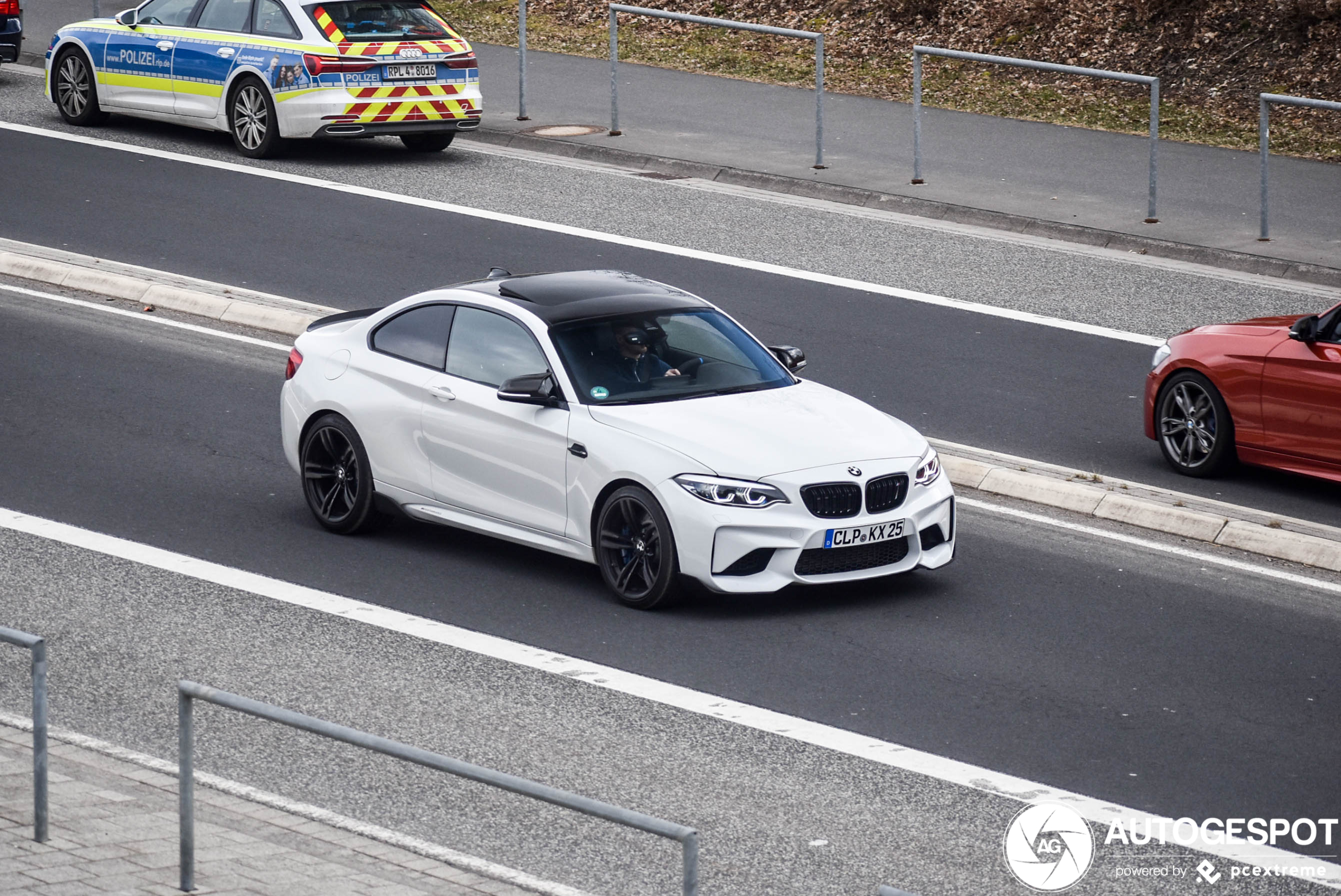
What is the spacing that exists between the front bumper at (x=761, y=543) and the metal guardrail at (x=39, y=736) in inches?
149

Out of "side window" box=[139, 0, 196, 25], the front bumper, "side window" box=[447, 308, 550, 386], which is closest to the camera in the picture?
the front bumper

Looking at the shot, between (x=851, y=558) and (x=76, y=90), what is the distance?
15.4 m

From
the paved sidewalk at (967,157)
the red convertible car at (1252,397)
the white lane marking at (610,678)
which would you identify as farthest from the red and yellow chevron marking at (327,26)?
the red convertible car at (1252,397)

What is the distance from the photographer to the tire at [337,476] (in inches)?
460

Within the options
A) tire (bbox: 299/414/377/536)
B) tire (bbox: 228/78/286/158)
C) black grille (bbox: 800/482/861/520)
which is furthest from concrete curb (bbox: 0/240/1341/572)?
tire (bbox: 228/78/286/158)

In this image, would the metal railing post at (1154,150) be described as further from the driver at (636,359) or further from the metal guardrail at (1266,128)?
the driver at (636,359)

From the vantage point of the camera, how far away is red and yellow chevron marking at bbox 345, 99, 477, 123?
21.4 meters

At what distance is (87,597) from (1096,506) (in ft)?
19.2

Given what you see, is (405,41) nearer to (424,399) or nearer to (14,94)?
(14,94)

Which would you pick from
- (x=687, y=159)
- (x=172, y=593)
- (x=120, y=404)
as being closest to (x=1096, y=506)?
(x=172, y=593)

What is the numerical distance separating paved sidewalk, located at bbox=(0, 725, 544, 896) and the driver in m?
3.81

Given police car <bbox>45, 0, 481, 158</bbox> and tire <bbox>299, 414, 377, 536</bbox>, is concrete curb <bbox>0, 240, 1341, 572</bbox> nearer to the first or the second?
tire <bbox>299, 414, 377, 536</bbox>

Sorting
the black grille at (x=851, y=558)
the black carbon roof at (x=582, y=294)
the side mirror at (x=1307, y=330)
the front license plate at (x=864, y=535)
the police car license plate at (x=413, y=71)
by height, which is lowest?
the black grille at (x=851, y=558)

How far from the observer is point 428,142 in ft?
74.3
